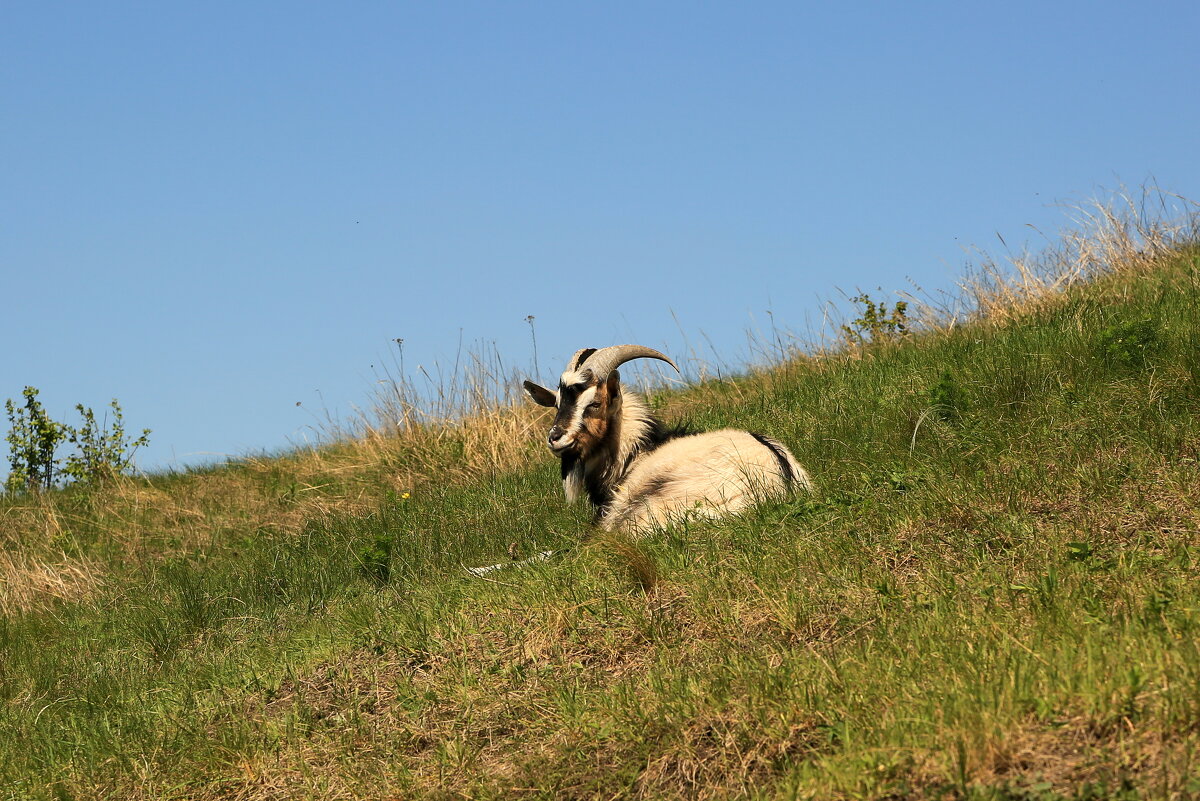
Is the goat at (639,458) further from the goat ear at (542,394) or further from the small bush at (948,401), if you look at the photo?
the small bush at (948,401)

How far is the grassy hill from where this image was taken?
12.3ft

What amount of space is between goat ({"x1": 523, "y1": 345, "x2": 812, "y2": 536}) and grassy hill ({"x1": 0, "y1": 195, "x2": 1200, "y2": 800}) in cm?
41

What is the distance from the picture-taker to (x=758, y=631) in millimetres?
5141

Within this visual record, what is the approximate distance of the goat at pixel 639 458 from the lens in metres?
7.33

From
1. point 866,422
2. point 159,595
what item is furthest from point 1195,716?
point 159,595

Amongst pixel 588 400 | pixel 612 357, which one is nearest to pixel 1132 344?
pixel 612 357

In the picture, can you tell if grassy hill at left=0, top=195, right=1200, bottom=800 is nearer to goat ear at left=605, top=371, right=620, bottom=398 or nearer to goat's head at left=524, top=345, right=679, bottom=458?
goat's head at left=524, top=345, right=679, bottom=458

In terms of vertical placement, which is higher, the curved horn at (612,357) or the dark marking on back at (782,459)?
the curved horn at (612,357)

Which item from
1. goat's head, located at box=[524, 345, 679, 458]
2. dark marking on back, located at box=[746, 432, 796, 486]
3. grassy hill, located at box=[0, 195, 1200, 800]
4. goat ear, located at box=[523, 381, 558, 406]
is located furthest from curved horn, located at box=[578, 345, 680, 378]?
grassy hill, located at box=[0, 195, 1200, 800]

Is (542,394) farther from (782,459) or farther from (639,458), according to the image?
(782,459)

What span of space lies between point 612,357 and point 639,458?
798 millimetres

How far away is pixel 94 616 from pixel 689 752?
22.9 ft

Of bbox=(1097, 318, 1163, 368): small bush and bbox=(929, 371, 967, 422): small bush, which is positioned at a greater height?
bbox=(1097, 318, 1163, 368): small bush

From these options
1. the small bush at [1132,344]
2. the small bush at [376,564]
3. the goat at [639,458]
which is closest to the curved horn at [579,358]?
the goat at [639,458]
